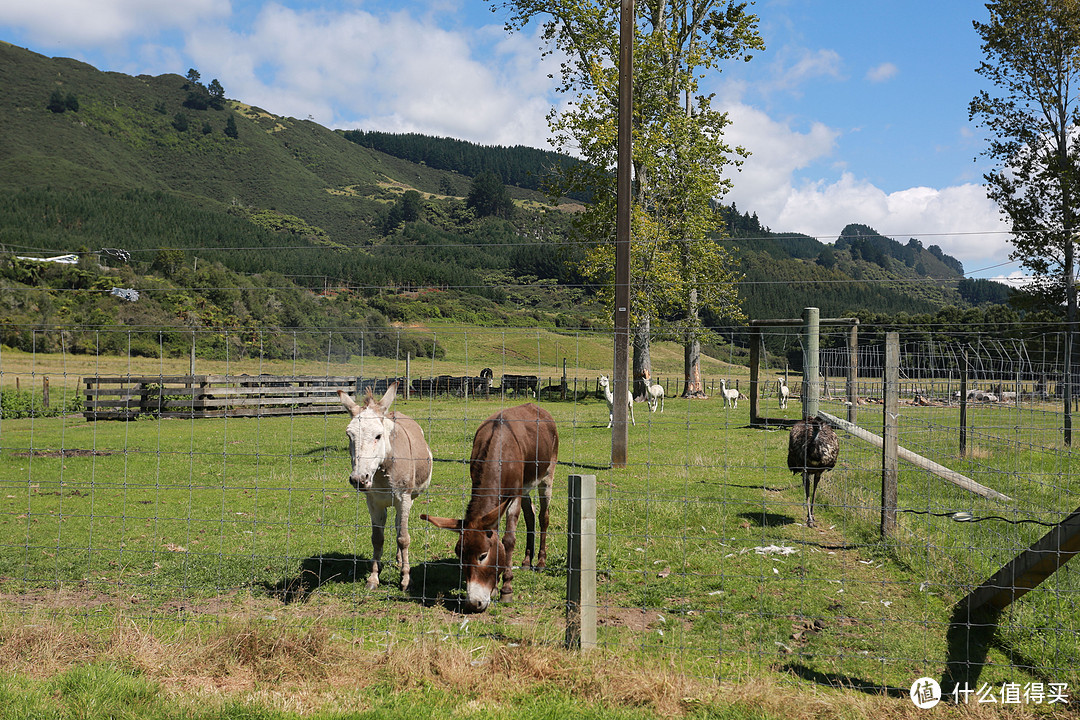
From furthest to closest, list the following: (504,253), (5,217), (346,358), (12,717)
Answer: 1. (504,253)
2. (5,217)
3. (346,358)
4. (12,717)

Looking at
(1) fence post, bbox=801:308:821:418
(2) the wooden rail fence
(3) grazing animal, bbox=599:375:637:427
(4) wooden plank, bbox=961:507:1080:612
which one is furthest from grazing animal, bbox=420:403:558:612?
(2) the wooden rail fence

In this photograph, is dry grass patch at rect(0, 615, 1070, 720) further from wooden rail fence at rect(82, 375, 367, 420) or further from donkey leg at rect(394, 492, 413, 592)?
wooden rail fence at rect(82, 375, 367, 420)

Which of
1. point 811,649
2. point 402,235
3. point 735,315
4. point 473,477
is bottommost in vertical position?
point 811,649

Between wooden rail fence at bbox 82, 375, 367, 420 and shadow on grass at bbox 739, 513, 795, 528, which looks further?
wooden rail fence at bbox 82, 375, 367, 420

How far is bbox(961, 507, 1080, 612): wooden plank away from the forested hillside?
24.1 feet

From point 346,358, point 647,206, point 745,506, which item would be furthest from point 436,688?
point 346,358

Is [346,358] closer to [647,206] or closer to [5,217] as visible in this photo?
[647,206]

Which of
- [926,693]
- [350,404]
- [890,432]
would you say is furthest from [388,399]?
[890,432]

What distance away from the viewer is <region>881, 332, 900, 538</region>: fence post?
7625 millimetres

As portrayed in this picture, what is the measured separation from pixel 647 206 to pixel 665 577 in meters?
26.4

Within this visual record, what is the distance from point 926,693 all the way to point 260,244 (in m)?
116

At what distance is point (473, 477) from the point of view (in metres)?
6.26

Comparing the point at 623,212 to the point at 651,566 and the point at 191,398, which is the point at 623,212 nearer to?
the point at 651,566

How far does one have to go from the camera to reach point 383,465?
680 centimetres
